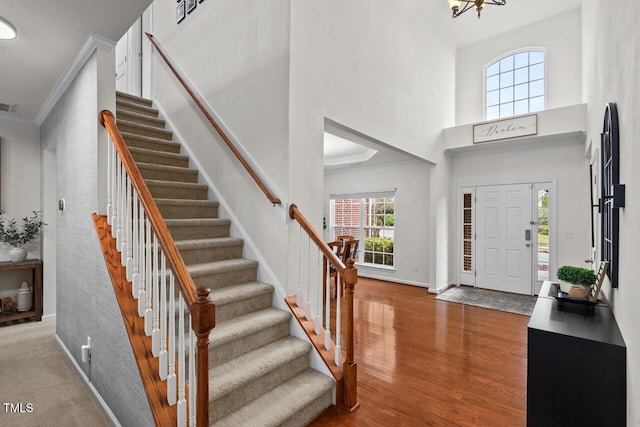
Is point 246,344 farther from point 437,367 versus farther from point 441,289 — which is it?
point 441,289

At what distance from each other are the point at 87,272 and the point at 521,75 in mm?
7326

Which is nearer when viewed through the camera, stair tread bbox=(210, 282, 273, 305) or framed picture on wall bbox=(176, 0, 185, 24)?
stair tread bbox=(210, 282, 273, 305)

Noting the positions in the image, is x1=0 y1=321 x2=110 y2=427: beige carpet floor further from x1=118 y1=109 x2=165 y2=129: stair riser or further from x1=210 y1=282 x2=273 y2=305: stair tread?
x1=118 y1=109 x2=165 y2=129: stair riser

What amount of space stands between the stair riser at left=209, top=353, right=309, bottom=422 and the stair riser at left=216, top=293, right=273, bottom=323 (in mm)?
554

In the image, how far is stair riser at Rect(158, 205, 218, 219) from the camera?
3055 mm

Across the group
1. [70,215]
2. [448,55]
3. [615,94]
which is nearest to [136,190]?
[70,215]

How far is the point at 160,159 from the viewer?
3.57m

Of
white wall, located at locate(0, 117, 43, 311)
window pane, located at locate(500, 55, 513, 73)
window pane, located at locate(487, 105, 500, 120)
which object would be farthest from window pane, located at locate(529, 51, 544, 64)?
white wall, located at locate(0, 117, 43, 311)

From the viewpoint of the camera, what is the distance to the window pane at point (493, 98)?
6266 mm

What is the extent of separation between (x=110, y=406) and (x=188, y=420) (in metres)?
0.88

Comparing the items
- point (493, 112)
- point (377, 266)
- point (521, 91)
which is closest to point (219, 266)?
point (377, 266)

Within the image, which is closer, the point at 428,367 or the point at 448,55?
the point at 428,367

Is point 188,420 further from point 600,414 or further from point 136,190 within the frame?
point 600,414

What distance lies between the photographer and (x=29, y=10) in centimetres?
189
